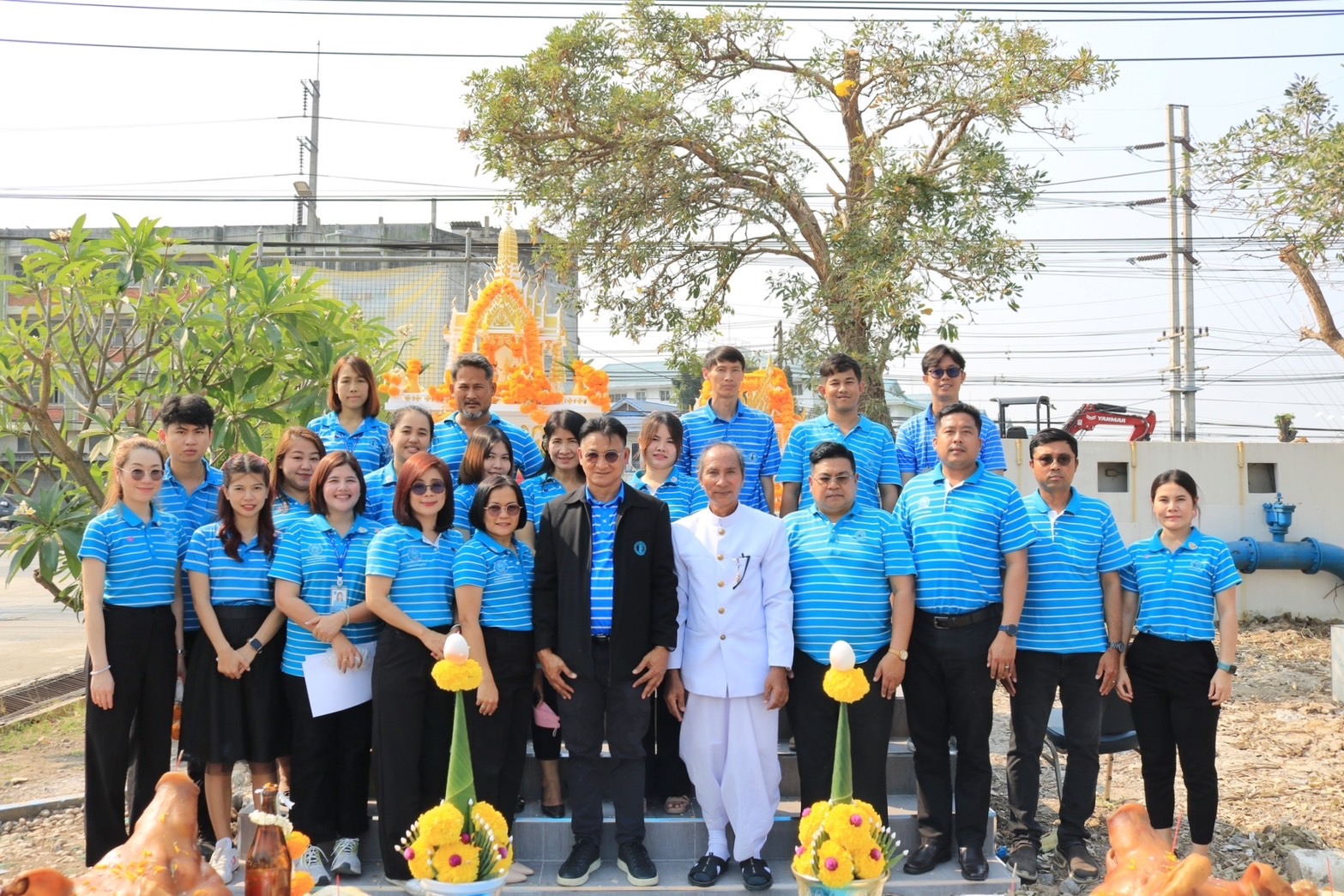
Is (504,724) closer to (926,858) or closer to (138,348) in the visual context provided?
(926,858)

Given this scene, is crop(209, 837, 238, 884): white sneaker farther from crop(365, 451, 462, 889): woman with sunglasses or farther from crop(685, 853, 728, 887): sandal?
crop(685, 853, 728, 887): sandal

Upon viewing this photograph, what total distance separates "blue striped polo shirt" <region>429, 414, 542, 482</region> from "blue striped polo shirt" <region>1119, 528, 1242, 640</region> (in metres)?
2.73

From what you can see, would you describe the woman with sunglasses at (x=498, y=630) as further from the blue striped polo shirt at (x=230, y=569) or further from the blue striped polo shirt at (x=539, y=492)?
the blue striped polo shirt at (x=230, y=569)

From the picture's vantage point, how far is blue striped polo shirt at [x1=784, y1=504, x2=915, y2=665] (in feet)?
13.1

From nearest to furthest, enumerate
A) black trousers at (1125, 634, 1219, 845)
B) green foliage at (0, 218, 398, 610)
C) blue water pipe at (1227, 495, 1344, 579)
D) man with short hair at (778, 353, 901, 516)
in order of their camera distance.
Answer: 1. black trousers at (1125, 634, 1219, 845)
2. man with short hair at (778, 353, 901, 516)
3. green foliage at (0, 218, 398, 610)
4. blue water pipe at (1227, 495, 1344, 579)

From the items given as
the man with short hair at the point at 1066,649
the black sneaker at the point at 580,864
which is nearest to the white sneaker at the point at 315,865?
the black sneaker at the point at 580,864

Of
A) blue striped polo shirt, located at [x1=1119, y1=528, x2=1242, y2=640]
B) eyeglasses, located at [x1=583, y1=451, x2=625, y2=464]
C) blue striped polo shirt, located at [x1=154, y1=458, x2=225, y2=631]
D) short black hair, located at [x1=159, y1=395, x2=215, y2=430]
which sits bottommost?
blue striped polo shirt, located at [x1=1119, y1=528, x2=1242, y2=640]

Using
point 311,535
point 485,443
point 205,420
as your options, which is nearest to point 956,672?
point 485,443

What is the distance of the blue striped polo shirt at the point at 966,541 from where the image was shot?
13.4 ft

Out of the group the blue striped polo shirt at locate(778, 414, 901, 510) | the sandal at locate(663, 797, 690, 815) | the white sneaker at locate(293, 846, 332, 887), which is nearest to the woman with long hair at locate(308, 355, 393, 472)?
the white sneaker at locate(293, 846, 332, 887)

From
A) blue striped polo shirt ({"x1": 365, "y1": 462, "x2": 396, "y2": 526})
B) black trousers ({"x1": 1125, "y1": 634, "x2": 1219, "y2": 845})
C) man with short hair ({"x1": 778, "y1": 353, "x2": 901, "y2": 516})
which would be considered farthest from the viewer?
man with short hair ({"x1": 778, "y1": 353, "x2": 901, "y2": 516})

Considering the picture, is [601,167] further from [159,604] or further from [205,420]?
[159,604]

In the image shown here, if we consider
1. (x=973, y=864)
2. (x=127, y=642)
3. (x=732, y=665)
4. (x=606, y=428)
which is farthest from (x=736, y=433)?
(x=127, y=642)

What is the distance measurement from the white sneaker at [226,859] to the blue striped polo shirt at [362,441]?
165 cm
